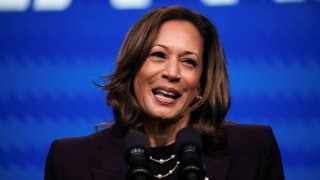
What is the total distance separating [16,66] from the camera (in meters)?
Result: 2.61

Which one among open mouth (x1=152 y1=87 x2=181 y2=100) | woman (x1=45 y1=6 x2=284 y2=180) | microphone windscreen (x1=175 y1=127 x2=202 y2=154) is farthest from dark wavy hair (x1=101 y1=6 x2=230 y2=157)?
microphone windscreen (x1=175 y1=127 x2=202 y2=154)

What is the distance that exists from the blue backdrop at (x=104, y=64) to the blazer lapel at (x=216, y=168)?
2.05 feet

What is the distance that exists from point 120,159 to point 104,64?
713 mm

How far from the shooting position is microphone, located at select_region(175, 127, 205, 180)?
1.25 metres

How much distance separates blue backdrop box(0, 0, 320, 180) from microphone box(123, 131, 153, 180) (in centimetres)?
118

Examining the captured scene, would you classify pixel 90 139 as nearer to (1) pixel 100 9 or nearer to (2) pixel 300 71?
(1) pixel 100 9

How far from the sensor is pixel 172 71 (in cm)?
192

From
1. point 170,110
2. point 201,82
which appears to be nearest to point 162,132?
point 170,110

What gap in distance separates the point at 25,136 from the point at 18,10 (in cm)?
53

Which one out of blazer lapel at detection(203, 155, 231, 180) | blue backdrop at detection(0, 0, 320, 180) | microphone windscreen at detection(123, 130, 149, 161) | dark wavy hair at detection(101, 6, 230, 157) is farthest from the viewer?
blue backdrop at detection(0, 0, 320, 180)

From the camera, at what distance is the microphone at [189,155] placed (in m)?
1.25

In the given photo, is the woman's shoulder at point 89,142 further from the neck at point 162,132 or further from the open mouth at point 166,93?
the open mouth at point 166,93

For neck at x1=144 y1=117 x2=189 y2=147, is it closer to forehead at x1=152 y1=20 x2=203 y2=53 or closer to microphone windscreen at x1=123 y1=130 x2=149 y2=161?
forehead at x1=152 y1=20 x2=203 y2=53

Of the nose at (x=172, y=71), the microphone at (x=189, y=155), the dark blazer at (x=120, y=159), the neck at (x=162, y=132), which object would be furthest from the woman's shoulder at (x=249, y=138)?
the microphone at (x=189, y=155)
